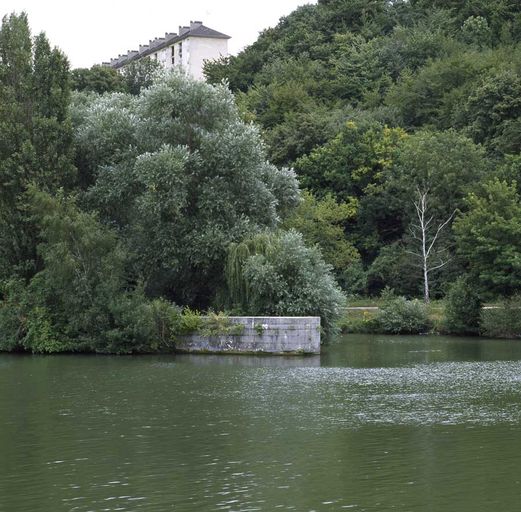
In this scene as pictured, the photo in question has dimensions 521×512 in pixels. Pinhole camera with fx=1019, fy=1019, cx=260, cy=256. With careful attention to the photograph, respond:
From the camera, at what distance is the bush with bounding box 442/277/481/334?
50.7 metres

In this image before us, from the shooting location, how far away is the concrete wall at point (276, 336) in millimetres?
39406

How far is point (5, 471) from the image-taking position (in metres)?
16.7

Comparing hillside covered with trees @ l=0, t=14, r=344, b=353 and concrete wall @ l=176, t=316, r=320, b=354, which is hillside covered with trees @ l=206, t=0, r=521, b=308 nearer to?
hillside covered with trees @ l=0, t=14, r=344, b=353

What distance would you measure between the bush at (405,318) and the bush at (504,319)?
15.7 feet

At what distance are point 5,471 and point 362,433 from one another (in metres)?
6.97

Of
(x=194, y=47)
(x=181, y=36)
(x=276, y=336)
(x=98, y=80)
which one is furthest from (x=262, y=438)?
(x=181, y=36)

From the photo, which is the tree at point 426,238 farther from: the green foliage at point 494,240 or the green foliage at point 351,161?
the green foliage at point 494,240

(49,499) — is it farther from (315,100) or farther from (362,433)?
(315,100)

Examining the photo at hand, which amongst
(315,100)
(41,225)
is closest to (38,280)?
(41,225)

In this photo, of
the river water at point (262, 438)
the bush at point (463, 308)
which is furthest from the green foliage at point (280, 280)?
the bush at point (463, 308)

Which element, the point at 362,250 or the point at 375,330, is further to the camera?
the point at 362,250

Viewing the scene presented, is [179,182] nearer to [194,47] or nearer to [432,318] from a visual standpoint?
[432,318]

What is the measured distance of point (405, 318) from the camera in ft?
180

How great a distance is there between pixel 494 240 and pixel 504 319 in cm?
385
